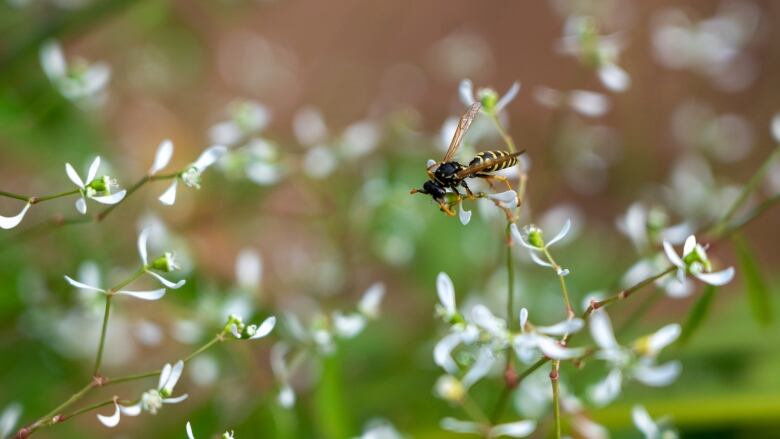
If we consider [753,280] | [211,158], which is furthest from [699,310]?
[211,158]

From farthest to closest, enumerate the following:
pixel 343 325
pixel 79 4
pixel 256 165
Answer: pixel 79 4 → pixel 256 165 → pixel 343 325

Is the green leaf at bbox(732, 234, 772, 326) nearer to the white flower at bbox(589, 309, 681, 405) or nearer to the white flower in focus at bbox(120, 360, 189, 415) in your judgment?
the white flower at bbox(589, 309, 681, 405)

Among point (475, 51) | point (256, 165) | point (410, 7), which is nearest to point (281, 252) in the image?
point (475, 51)

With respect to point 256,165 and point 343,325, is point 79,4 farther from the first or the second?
point 343,325

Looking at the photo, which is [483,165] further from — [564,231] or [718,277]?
[718,277]

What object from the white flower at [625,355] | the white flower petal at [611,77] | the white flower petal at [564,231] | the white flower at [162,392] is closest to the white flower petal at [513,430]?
the white flower at [625,355]

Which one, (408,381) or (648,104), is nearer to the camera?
(408,381)
